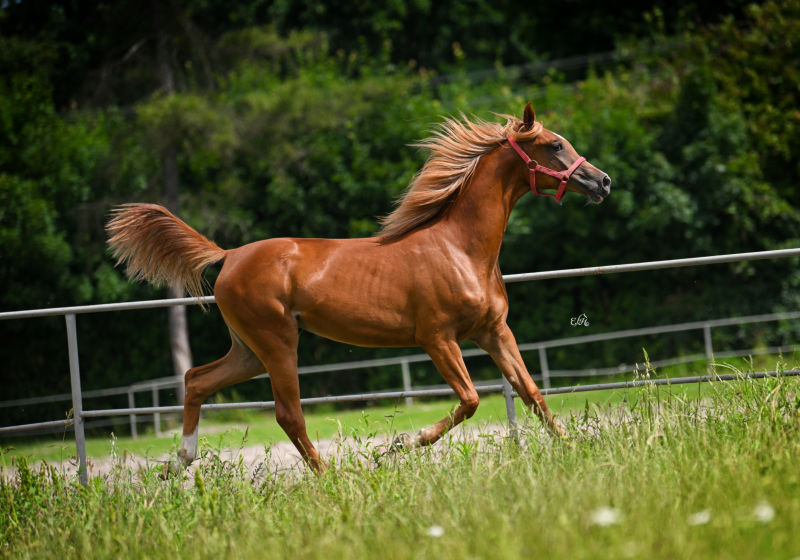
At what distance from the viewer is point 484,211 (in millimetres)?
4773

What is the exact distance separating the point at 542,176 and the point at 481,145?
414mm

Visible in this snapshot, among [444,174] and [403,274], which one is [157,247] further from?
[444,174]

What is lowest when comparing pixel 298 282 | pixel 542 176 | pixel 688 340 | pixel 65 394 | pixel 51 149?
pixel 688 340

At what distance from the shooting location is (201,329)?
1648cm

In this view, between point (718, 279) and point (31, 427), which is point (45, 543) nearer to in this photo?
point (31, 427)

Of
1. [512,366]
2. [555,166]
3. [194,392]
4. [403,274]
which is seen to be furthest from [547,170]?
[194,392]

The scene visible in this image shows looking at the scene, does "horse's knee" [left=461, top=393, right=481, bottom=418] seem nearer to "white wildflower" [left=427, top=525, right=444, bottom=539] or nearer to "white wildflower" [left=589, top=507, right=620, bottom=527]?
"white wildflower" [left=427, top=525, right=444, bottom=539]

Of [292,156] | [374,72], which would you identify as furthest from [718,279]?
[374,72]

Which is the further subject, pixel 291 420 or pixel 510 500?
pixel 291 420

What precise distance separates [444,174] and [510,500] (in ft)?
7.19

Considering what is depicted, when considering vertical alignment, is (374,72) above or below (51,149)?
above

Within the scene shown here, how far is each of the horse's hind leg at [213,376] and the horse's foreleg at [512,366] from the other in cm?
138

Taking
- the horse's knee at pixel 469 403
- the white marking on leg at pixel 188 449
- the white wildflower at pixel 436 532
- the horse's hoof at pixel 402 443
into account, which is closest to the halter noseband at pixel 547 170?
the horse's knee at pixel 469 403

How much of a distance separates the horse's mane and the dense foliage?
353 inches
